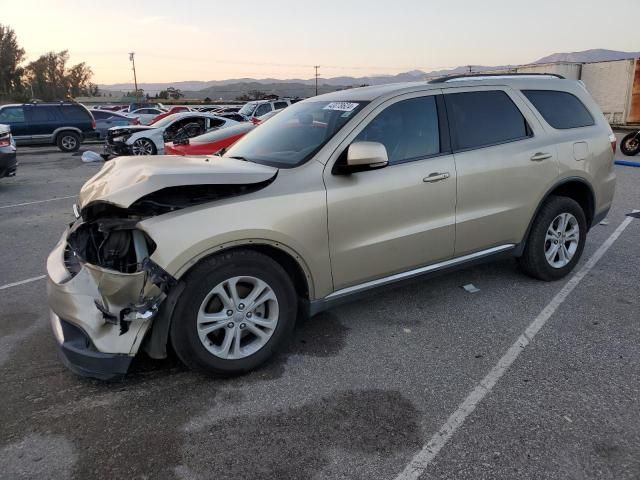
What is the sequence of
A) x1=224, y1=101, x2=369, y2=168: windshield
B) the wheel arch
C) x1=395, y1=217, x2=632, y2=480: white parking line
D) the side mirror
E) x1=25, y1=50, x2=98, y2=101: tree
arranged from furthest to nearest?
1. x1=25, y1=50, x2=98, y2=101: tree
2. the wheel arch
3. x1=224, y1=101, x2=369, y2=168: windshield
4. the side mirror
5. x1=395, y1=217, x2=632, y2=480: white parking line

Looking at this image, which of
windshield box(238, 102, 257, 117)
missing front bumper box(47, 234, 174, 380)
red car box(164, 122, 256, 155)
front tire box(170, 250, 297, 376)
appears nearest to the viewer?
missing front bumper box(47, 234, 174, 380)

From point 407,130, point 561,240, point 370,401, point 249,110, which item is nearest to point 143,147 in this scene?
point 249,110

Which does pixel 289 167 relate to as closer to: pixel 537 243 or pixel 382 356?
pixel 382 356

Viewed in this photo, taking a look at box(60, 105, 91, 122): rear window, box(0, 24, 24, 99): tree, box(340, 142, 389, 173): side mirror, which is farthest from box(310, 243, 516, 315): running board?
box(0, 24, 24, 99): tree

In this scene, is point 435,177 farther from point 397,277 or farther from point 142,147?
point 142,147

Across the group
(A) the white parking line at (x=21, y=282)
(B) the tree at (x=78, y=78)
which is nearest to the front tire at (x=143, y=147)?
(A) the white parking line at (x=21, y=282)

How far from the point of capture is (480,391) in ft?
9.84

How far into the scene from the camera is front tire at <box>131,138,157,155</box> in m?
14.0

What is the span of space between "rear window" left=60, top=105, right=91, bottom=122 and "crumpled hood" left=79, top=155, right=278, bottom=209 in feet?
56.9

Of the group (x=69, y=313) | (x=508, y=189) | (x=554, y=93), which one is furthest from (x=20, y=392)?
(x=554, y=93)

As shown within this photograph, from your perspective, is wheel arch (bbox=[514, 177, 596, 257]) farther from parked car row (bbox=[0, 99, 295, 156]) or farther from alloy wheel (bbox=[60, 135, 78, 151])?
alloy wheel (bbox=[60, 135, 78, 151])

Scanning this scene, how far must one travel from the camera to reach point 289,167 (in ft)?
11.1

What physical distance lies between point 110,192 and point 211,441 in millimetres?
1565

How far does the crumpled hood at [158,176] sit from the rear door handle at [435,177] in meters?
1.14
